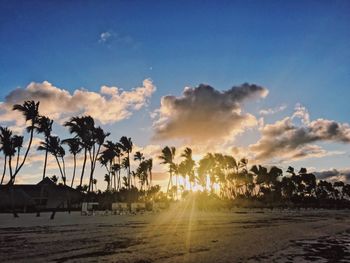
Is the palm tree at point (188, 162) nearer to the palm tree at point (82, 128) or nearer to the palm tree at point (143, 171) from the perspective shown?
the palm tree at point (143, 171)

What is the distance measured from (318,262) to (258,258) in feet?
5.49

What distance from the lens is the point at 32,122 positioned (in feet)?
104

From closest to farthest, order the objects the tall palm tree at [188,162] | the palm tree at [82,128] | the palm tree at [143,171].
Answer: the palm tree at [82,128], the tall palm tree at [188,162], the palm tree at [143,171]

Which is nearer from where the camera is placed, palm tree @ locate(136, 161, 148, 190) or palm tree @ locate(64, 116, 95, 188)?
palm tree @ locate(64, 116, 95, 188)

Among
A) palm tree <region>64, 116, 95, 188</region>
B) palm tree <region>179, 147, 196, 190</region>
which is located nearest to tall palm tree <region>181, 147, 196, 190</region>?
palm tree <region>179, 147, 196, 190</region>

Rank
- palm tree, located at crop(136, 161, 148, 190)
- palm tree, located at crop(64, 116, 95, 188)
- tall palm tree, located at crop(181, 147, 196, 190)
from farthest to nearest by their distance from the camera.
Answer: palm tree, located at crop(136, 161, 148, 190)
tall palm tree, located at crop(181, 147, 196, 190)
palm tree, located at crop(64, 116, 95, 188)

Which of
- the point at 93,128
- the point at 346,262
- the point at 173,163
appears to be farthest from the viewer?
the point at 173,163

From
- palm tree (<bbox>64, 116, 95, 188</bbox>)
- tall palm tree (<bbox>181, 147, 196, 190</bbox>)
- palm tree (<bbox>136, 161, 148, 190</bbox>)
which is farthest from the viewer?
palm tree (<bbox>136, 161, 148, 190</bbox>)

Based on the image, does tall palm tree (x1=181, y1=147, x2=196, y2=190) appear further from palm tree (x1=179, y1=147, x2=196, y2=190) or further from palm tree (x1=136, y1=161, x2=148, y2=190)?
palm tree (x1=136, y1=161, x2=148, y2=190)

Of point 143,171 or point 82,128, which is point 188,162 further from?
point 82,128

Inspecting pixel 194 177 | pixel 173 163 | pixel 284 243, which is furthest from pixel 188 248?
pixel 194 177

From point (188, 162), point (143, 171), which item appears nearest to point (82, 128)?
point (188, 162)

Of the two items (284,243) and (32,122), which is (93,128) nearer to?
(32,122)

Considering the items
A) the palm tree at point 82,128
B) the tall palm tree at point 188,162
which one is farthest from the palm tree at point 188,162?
the palm tree at point 82,128
